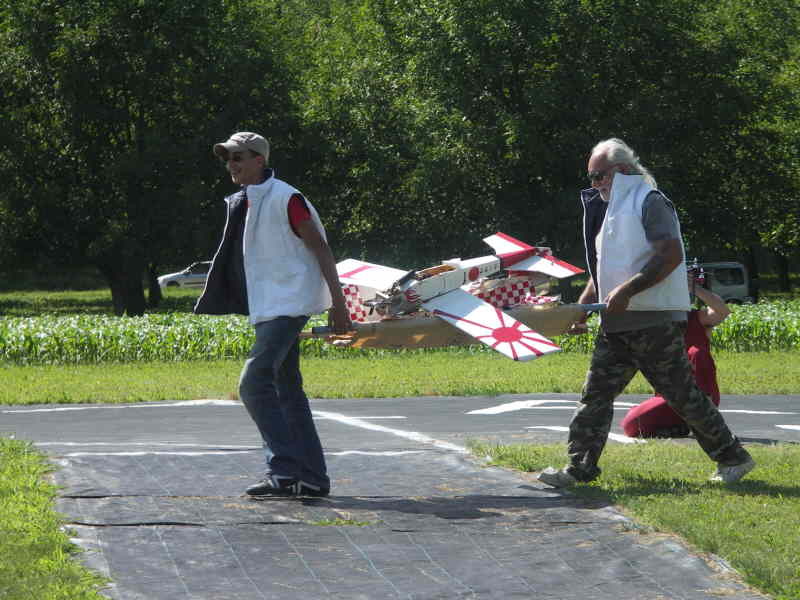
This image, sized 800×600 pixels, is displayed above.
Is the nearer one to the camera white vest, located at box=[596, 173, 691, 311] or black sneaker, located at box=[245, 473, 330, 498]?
black sneaker, located at box=[245, 473, 330, 498]

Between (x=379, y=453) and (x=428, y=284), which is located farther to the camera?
(x=379, y=453)

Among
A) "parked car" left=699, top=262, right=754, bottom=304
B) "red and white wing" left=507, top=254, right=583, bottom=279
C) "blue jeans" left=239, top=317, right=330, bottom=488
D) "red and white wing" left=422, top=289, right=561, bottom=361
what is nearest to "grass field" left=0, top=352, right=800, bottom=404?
"red and white wing" left=507, top=254, right=583, bottom=279

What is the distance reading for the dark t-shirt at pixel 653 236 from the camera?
6.93 meters

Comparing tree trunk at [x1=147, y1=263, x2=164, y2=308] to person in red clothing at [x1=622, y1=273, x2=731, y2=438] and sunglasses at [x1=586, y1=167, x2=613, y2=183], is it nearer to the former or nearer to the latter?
person in red clothing at [x1=622, y1=273, x2=731, y2=438]

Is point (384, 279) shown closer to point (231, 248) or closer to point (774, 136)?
point (231, 248)

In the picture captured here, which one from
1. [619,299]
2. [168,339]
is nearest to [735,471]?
[619,299]

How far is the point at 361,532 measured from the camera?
230 inches

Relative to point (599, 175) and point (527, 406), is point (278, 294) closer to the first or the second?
point (599, 175)

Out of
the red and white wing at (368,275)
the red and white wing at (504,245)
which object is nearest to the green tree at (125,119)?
the red and white wing at (504,245)

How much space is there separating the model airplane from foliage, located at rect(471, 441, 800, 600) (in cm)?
89

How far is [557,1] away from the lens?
125ft

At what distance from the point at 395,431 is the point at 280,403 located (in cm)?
368

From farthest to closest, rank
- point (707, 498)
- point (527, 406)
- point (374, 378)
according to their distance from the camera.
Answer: point (374, 378) < point (527, 406) < point (707, 498)

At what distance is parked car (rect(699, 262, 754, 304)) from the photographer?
4538 centimetres
